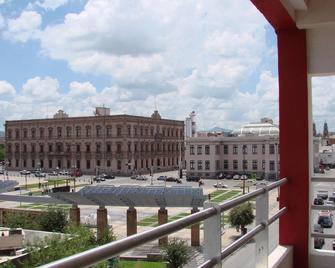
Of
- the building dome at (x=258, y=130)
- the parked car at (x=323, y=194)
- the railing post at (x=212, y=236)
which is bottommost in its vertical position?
the parked car at (x=323, y=194)

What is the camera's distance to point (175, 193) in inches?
902

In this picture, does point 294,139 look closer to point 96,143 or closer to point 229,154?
point 229,154

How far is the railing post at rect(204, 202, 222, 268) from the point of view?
1698mm

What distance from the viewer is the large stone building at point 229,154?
197 feet

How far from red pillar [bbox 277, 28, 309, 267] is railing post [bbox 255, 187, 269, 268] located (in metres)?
1.06

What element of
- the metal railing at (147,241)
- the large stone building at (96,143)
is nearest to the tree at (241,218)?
the metal railing at (147,241)

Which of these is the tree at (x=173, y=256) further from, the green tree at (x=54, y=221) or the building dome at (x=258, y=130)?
the building dome at (x=258, y=130)

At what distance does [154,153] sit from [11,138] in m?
24.5

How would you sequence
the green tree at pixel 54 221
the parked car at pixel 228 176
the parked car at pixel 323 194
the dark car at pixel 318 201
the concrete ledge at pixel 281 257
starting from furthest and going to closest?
1. the parked car at pixel 228 176
2. the green tree at pixel 54 221
3. the parked car at pixel 323 194
4. the dark car at pixel 318 201
5. the concrete ledge at pixel 281 257

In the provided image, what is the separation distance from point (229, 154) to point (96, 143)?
69.2 ft

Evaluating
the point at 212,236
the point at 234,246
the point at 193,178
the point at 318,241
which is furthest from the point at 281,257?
the point at 193,178

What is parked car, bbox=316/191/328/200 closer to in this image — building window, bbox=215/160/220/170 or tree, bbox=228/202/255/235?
tree, bbox=228/202/255/235

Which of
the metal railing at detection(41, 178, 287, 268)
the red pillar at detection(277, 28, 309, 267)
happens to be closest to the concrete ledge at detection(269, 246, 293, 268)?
the red pillar at detection(277, 28, 309, 267)

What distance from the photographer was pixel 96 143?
72188 millimetres
